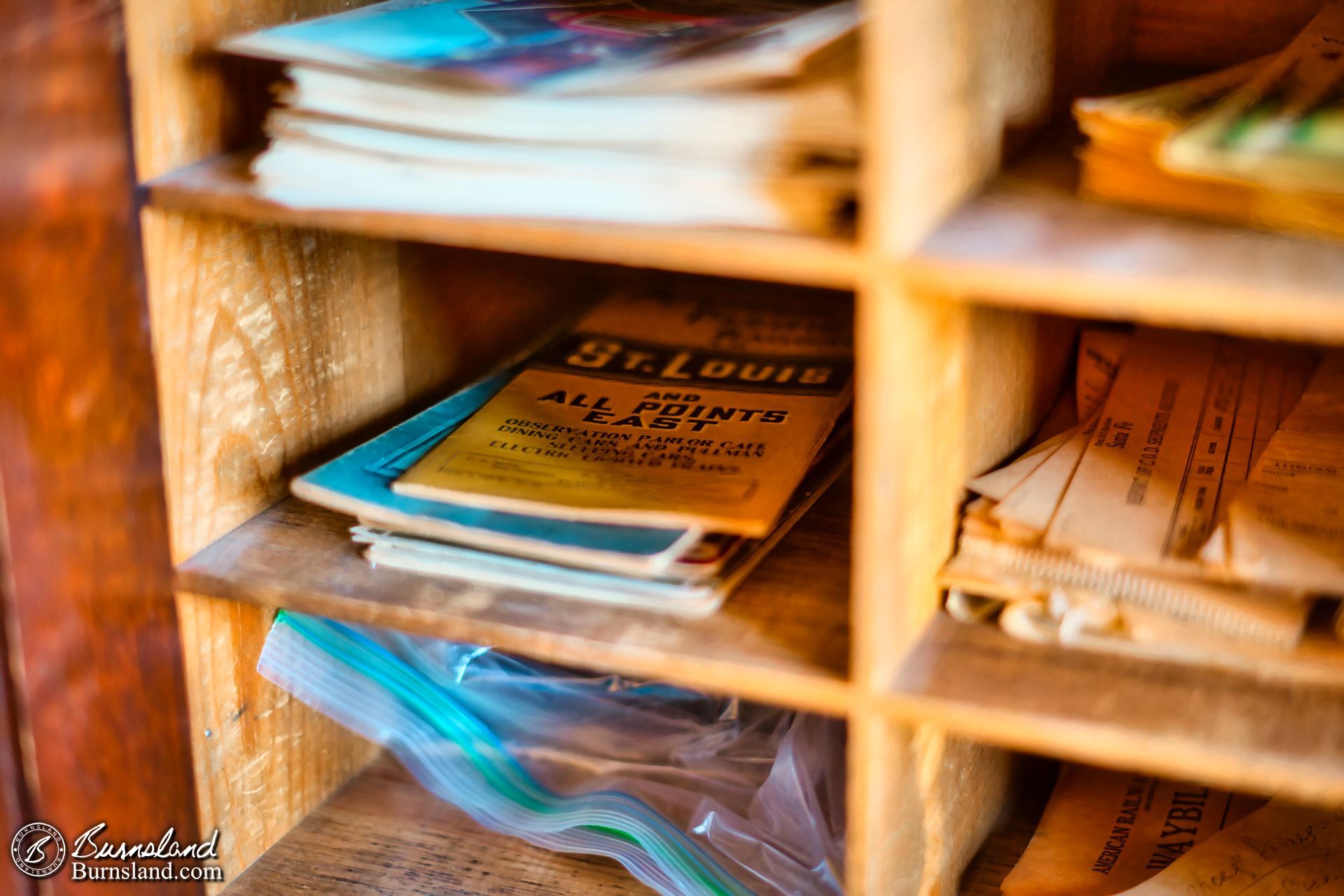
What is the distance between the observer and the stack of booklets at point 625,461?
0.84 m

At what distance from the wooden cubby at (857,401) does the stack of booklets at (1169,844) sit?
0.18 feet

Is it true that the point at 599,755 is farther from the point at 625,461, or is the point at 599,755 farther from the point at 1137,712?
the point at 1137,712

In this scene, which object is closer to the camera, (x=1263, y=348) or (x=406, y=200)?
(x=406, y=200)

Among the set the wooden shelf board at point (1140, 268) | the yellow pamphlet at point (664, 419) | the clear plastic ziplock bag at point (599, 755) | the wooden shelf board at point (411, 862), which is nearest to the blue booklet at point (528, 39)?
the wooden shelf board at point (1140, 268)

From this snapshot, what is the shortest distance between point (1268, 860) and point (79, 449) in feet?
2.65

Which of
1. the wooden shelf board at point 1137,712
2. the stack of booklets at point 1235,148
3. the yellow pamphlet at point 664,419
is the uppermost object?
the stack of booklets at point 1235,148

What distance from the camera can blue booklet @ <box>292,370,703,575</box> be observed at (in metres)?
0.82

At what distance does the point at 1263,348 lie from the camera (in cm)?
99

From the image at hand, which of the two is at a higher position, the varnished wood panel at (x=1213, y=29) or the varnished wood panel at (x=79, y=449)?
the varnished wood panel at (x=1213, y=29)

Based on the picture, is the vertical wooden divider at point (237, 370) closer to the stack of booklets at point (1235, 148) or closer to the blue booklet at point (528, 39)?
the blue booklet at point (528, 39)

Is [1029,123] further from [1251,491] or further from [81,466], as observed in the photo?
[81,466]

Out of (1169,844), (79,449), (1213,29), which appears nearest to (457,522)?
(79,449)

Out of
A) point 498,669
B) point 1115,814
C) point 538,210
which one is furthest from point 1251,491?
point 498,669

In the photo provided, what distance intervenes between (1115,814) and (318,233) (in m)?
0.72
